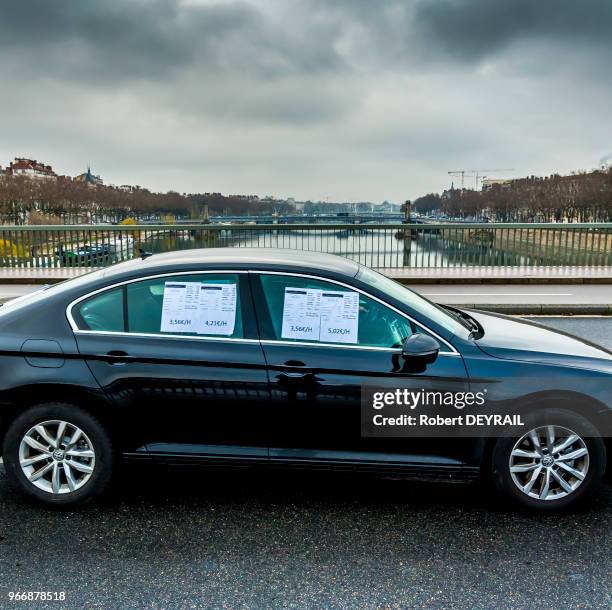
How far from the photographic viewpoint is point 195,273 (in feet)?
11.5

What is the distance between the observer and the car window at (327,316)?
11.1ft

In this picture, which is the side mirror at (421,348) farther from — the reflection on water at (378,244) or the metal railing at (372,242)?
the reflection on water at (378,244)

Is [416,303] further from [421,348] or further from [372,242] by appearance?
[372,242]

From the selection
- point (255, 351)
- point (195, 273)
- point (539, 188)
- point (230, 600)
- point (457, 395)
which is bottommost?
point (230, 600)

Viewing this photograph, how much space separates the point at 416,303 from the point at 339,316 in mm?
Answer: 572

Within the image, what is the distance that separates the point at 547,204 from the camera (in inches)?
3140

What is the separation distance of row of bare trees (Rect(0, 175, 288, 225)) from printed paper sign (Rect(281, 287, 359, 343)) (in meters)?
75.3

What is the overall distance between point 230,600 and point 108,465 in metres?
1.17

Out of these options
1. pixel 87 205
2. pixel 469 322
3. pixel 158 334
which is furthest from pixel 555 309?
pixel 87 205

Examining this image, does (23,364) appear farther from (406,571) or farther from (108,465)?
(406,571)

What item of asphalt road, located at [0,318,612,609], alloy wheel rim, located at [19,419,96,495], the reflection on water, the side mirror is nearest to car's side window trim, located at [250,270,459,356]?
the side mirror

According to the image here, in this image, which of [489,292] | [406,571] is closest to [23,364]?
[406,571]

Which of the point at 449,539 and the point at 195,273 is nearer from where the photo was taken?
the point at 449,539

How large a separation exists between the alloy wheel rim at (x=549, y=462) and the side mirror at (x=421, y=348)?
0.69 m
